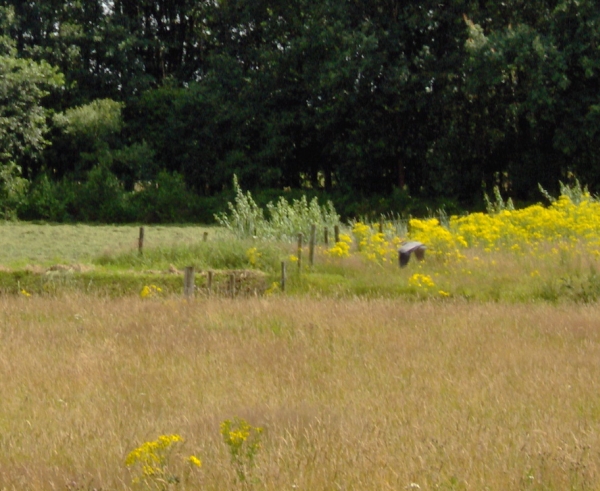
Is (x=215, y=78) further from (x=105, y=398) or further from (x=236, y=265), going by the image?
(x=105, y=398)

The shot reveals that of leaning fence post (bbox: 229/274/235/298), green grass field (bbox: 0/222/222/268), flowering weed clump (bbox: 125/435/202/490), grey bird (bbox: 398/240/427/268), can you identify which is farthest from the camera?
green grass field (bbox: 0/222/222/268)

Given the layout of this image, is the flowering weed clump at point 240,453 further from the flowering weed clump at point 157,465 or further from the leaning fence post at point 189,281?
the leaning fence post at point 189,281

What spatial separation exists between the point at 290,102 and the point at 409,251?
22.4 m

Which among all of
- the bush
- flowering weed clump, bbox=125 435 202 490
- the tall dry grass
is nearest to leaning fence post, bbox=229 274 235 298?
the tall dry grass

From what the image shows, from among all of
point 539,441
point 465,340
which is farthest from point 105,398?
point 465,340

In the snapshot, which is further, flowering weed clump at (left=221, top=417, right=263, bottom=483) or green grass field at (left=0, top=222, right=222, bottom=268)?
green grass field at (left=0, top=222, right=222, bottom=268)

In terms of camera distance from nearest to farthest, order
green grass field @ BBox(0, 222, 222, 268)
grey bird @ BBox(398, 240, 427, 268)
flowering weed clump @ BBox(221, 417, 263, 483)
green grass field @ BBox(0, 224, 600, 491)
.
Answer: flowering weed clump @ BBox(221, 417, 263, 483) < green grass field @ BBox(0, 224, 600, 491) < grey bird @ BBox(398, 240, 427, 268) < green grass field @ BBox(0, 222, 222, 268)

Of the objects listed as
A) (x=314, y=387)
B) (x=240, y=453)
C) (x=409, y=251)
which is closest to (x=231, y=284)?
(x=409, y=251)

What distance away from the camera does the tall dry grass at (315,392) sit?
5145mm

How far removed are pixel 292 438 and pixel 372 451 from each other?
51 centimetres

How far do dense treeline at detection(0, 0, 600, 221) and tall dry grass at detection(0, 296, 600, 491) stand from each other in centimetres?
1968

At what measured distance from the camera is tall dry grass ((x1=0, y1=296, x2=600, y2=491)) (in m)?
5.14

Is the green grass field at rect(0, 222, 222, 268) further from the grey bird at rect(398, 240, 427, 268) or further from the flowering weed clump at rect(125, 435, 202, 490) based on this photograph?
the flowering weed clump at rect(125, 435, 202, 490)

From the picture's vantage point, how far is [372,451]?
541cm
